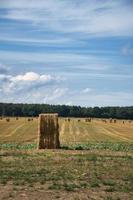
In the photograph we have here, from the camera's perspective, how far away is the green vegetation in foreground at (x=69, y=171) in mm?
16609

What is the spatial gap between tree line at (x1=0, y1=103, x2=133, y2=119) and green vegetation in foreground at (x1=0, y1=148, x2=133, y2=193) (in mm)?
146239

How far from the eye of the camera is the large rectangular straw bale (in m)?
32.3

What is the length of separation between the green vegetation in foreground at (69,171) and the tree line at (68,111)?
146 metres

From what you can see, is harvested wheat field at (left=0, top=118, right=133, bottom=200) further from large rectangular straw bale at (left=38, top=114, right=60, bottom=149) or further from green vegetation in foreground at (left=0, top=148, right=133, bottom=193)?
large rectangular straw bale at (left=38, top=114, right=60, bottom=149)

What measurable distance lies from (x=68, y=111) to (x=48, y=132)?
15261 cm

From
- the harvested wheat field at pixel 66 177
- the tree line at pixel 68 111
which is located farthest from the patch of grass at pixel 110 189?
the tree line at pixel 68 111

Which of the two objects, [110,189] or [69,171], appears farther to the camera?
[69,171]

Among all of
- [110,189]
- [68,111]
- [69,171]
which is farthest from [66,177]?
[68,111]

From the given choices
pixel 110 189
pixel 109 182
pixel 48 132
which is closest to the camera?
pixel 110 189

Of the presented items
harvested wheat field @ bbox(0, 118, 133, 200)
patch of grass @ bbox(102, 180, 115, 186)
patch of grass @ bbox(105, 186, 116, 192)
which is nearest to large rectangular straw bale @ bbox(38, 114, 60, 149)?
harvested wheat field @ bbox(0, 118, 133, 200)

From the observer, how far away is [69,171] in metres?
19.7

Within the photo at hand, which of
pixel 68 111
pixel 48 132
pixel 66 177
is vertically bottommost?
pixel 66 177

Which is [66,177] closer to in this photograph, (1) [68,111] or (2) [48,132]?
(2) [48,132]

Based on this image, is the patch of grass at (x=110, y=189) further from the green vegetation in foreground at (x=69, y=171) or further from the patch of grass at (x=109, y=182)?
the patch of grass at (x=109, y=182)
